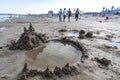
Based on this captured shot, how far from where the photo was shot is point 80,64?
18.2 feet

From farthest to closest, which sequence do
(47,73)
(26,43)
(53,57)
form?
1. (26,43)
2. (53,57)
3. (47,73)

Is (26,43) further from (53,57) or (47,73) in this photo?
(47,73)

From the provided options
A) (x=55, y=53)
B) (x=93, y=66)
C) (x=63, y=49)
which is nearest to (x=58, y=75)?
(x=93, y=66)

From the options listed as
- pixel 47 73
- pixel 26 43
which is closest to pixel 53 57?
pixel 47 73

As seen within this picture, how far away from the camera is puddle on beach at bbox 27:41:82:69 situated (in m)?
5.62

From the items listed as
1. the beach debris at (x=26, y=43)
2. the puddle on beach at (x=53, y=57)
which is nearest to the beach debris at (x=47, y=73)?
the puddle on beach at (x=53, y=57)

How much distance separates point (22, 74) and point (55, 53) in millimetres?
2340

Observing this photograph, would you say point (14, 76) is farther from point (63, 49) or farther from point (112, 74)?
point (63, 49)

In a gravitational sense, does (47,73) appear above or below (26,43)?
below

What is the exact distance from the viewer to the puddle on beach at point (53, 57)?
5.62 m

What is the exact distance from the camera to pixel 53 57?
6301 mm

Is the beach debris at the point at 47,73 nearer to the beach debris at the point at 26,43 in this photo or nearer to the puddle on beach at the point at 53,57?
the puddle on beach at the point at 53,57

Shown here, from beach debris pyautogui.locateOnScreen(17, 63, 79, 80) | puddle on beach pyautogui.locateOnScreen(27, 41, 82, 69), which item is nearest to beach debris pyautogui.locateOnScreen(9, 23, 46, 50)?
puddle on beach pyautogui.locateOnScreen(27, 41, 82, 69)

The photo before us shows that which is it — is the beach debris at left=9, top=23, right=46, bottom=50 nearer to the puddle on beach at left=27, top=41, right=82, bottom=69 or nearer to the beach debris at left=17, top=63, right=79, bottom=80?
the puddle on beach at left=27, top=41, right=82, bottom=69
